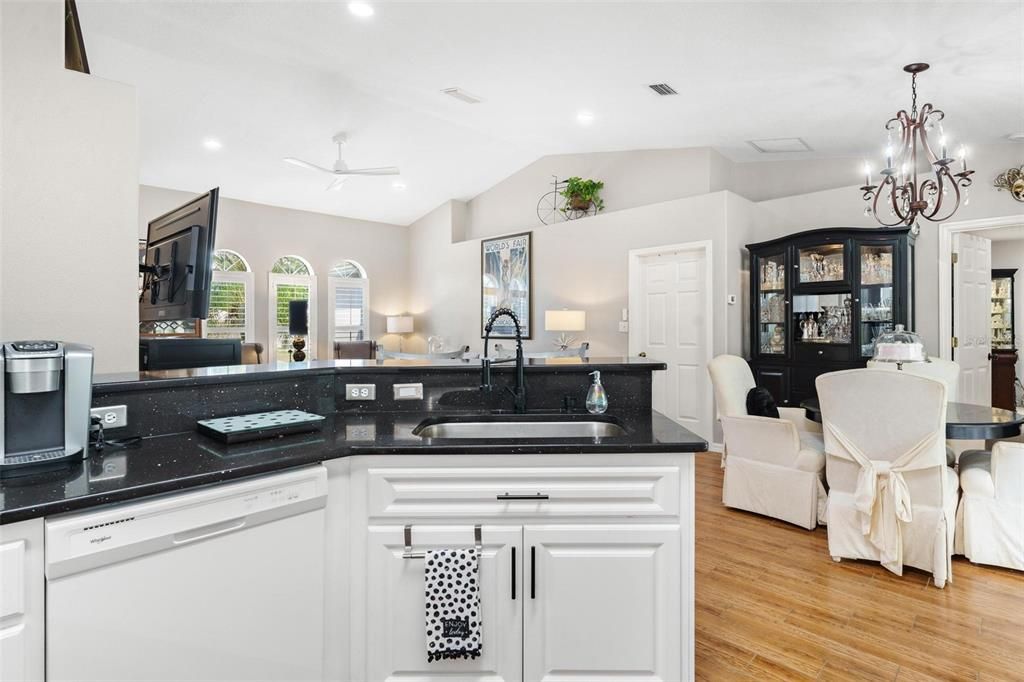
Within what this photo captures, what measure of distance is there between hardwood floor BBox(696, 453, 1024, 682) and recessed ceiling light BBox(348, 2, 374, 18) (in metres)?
3.82

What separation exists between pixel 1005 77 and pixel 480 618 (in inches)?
178

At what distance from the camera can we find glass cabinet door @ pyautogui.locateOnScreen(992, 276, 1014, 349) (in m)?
7.48

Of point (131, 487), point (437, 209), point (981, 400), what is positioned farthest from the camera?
point (437, 209)

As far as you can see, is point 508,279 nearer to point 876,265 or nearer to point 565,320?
point 565,320

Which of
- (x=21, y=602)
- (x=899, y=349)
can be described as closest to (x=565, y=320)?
(x=899, y=349)

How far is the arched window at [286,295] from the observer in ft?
25.6

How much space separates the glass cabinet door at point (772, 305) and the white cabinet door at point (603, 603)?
13.2 feet

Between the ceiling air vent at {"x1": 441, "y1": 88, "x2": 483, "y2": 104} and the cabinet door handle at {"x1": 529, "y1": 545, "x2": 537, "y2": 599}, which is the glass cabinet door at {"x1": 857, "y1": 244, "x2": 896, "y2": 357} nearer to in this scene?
the ceiling air vent at {"x1": 441, "y1": 88, "x2": 483, "y2": 104}

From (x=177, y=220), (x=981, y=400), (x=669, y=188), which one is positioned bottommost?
(x=981, y=400)

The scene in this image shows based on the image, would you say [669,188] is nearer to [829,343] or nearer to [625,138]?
[625,138]

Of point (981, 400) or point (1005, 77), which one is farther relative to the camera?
point (981, 400)

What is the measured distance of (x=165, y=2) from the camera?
3.59 m

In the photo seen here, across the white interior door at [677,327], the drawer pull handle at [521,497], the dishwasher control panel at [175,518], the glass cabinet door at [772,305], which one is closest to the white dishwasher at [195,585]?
the dishwasher control panel at [175,518]

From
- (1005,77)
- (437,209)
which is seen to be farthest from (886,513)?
(437,209)
